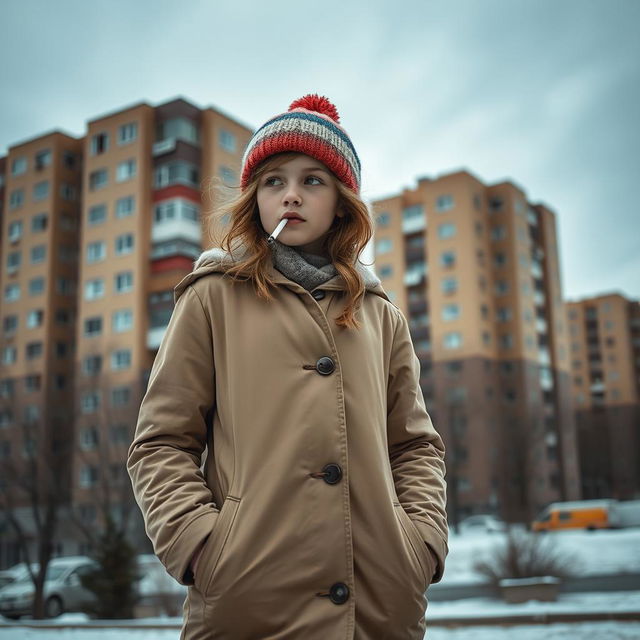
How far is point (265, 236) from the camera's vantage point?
88.0 inches

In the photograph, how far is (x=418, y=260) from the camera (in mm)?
54562

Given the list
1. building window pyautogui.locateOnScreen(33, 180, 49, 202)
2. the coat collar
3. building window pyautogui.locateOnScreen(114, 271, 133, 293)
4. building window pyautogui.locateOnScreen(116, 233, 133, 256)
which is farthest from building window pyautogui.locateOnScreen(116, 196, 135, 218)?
the coat collar

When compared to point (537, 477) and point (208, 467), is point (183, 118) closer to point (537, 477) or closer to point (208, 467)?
point (537, 477)

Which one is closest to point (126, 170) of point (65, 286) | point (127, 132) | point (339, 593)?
point (127, 132)

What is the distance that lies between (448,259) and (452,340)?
603 cm

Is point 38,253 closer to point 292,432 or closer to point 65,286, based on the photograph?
point 65,286

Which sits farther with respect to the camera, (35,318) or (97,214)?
(35,318)

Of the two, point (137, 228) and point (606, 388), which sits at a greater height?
point (137, 228)

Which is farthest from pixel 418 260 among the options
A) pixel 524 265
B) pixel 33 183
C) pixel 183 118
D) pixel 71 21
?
pixel 71 21

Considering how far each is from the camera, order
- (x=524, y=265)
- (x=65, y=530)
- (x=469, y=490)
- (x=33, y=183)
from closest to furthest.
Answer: (x=65, y=530)
(x=33, y=183)
(x=469, y=490)
(x=524, y=265)

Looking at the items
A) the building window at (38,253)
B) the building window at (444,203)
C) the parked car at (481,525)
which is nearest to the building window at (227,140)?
the building window at (38,253)

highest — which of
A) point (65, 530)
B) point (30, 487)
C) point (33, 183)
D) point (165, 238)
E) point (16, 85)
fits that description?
point (16, 85)

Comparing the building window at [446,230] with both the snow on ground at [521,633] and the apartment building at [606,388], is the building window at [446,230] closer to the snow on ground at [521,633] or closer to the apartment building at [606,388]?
the apartment building at [606,388]

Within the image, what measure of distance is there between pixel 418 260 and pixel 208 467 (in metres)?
53.4
